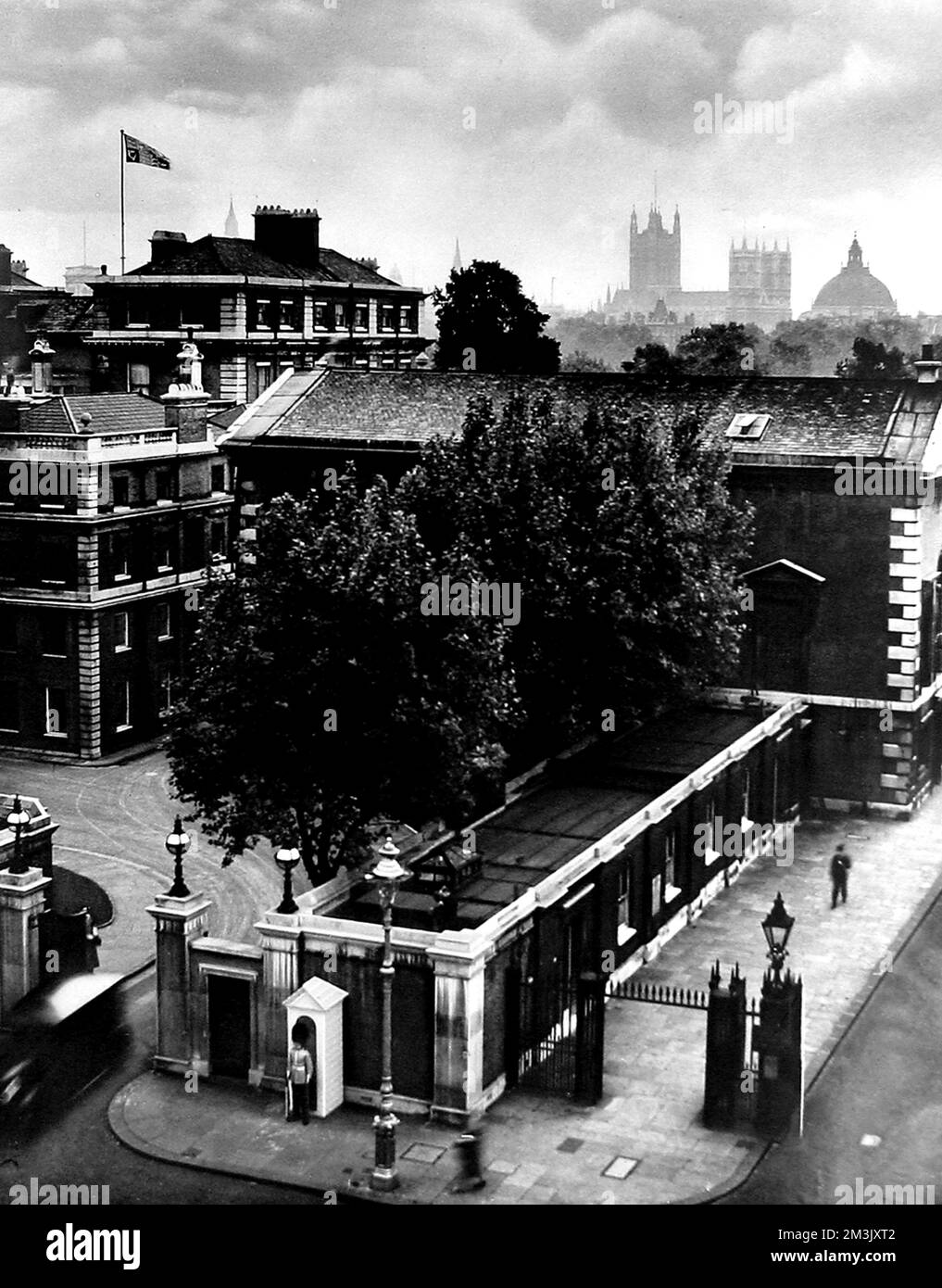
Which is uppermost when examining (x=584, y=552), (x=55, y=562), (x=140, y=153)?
(x=140, y=153)

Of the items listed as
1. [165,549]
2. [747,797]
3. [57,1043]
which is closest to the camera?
[57,1043]

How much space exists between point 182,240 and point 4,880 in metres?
64.2

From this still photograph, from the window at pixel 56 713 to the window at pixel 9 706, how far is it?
1162 mm

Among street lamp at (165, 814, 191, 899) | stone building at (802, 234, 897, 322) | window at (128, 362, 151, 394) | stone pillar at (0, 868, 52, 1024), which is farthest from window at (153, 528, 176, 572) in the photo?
stone building at (802, 234, 897, 322)

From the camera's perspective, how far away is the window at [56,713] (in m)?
59.6

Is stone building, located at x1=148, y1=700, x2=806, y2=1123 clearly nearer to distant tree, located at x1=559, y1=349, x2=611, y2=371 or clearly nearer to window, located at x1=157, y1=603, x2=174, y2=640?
window, located at x1=157, y1=603, x2=174, y2=640

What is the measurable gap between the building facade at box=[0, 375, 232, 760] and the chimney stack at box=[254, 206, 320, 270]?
35594 millimetres

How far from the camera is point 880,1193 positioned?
1070 inches

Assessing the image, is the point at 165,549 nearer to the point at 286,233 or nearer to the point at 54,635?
the point at 54,635

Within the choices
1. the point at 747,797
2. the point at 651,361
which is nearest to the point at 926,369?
the point at 747,797

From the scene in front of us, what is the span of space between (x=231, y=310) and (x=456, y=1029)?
209 ft

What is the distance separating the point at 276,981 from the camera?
31203 millimetres

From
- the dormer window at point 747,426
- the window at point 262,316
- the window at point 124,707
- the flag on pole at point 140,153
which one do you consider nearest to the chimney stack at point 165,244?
the window at point 262,316

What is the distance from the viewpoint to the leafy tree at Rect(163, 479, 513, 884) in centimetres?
3572
